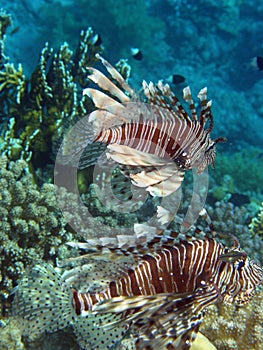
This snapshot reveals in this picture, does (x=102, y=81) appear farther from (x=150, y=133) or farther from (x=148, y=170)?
(x=148, y=170)

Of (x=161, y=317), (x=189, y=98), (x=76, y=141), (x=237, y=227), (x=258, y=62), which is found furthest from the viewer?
(x=258, y=62)

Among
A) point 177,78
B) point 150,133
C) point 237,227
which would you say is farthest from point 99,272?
point 177,78

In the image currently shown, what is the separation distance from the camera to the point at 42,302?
6.51 ft

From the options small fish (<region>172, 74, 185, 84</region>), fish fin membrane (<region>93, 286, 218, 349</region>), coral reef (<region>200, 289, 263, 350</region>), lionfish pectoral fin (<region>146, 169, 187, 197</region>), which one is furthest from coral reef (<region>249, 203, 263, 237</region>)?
small fish (<region>172, 74, 185, 84</region>)

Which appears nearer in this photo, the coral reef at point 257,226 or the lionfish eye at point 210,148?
the lionfish eye at point 210,148

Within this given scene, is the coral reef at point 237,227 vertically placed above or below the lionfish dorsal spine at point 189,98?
below

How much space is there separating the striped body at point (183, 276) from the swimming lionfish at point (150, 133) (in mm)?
621

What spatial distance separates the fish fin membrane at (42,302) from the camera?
1962 millimetres

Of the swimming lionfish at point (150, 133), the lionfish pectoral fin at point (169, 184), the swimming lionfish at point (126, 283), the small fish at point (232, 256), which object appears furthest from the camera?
the lionfish pectoral fin at point (169, 184)

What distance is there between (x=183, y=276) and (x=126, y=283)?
1.05ft

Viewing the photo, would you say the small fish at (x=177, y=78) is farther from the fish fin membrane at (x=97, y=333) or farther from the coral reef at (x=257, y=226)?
the fish fin membrane at (x=97, y=333)

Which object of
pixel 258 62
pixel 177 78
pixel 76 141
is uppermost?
pixel 258 62

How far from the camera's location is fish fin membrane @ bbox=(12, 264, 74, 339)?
1962 mm

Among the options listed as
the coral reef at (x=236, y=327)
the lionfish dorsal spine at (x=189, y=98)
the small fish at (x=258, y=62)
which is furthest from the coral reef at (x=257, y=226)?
the small fish at (x=258, y=62)
